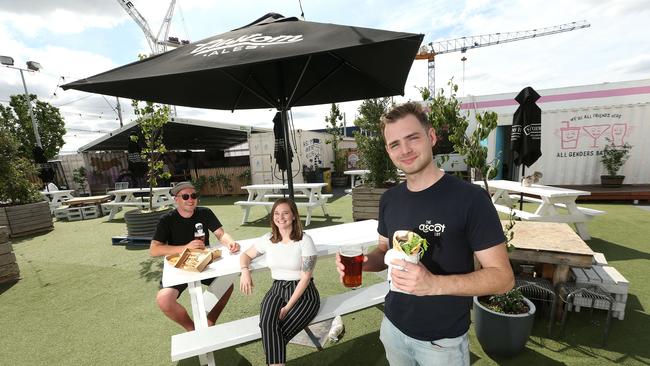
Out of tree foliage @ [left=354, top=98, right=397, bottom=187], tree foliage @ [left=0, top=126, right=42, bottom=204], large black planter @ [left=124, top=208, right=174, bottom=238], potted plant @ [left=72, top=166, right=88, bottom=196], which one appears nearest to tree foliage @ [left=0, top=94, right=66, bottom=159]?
potted plant @ [left=72, top=166, right=88, bottom=196]

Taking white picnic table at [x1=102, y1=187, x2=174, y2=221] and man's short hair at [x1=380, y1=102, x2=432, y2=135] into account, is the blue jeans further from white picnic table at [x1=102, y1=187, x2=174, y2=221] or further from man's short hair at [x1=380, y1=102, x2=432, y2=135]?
white picnic table at [x1=102, y1=187, x2=174, y2=221]

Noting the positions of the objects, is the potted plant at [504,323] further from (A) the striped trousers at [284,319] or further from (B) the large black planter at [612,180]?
(B) the large black planter at [612,180]

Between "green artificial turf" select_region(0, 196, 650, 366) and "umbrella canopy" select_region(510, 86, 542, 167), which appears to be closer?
"green artificial turf" select_region(0, 196, 650, 366)

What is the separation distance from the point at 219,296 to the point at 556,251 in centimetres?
369

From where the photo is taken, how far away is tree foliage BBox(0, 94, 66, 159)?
21.1 meters

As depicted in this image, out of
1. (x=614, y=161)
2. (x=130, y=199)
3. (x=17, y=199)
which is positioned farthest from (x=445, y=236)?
(x=130, y=199)

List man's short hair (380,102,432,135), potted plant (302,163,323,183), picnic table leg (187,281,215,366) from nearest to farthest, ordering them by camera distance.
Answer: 1. man's short hair (380,102,432,135)
2. picnic table leg (187,281,215,366)
3. potted plant (302,163,323,183)

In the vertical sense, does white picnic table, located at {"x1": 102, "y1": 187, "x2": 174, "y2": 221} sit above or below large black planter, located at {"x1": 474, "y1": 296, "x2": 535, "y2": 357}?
above

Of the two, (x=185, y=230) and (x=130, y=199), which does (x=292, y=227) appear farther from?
(x=130, y=199)

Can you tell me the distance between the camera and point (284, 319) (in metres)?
2.22

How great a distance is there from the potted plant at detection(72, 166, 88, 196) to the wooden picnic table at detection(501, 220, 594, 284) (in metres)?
23.2

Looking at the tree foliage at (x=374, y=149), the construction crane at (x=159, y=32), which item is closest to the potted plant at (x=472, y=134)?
the tree foliage at (x=374, y=149)

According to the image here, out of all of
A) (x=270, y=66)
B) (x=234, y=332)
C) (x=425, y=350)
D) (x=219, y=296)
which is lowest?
(x=219, y=296)

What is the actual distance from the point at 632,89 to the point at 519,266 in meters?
13.7
